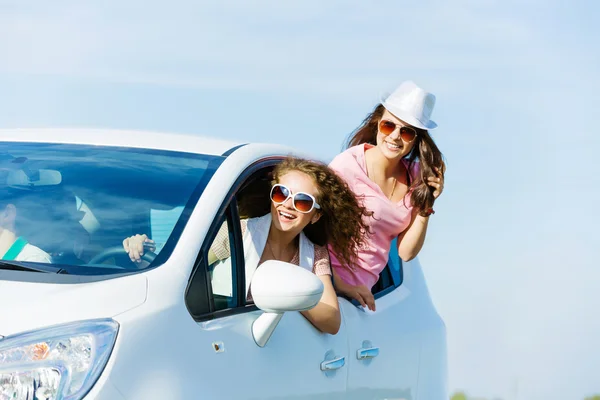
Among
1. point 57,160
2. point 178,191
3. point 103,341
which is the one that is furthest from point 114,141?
point 103,341

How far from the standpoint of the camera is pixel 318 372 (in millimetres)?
4570

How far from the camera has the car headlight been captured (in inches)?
132

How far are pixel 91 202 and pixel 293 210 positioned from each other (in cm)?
84

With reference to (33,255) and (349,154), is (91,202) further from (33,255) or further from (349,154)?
(349,154)

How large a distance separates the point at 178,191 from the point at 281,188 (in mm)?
552

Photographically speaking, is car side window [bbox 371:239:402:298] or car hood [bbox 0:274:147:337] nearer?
car hood [bbox 0:274:147:337]

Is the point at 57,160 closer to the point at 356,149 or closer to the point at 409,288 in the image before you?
the point at 356,149

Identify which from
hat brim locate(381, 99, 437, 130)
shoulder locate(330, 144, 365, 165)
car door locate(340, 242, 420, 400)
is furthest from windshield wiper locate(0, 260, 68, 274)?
hat brim locate(381, 99, 437, 130)

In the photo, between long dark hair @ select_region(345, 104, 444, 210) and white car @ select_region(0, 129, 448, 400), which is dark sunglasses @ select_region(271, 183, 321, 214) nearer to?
white car @ select_region(0, 129, 448, 400)

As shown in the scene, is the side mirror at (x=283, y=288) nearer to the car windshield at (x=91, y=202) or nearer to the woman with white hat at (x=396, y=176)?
the car windshield at (x=91, y=202)

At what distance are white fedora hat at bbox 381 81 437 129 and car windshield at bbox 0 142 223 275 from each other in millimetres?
1451

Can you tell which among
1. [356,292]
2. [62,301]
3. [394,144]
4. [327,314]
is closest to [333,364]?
[327,314]

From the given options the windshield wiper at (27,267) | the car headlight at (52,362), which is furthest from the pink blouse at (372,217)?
the car headlight at (52,362)

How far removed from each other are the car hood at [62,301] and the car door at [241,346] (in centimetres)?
26
